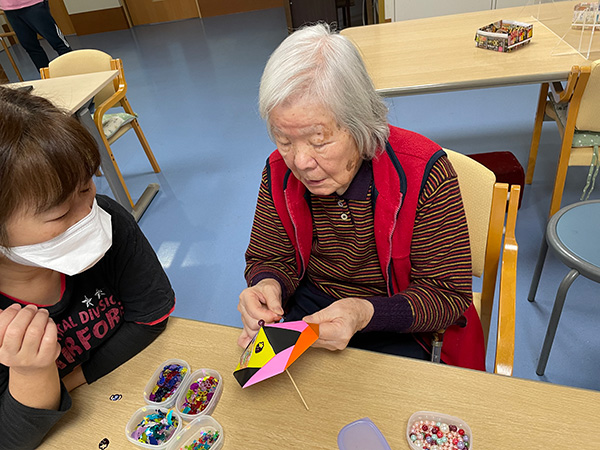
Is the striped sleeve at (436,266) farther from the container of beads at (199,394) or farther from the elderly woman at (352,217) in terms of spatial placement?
the container of beads at (199,394)

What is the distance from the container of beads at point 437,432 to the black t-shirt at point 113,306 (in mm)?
609

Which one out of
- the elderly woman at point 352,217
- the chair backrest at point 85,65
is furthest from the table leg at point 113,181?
the elderly woman at point 352,217

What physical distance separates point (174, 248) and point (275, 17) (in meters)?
5.80

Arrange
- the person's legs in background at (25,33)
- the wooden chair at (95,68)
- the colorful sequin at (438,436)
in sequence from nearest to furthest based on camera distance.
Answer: the colorful sequin at (438,436), the wooden chair at (95,68), the person's legs in background at (25,33)

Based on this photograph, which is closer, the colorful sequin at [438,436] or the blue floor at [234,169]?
the colorful sequin at [438,436]

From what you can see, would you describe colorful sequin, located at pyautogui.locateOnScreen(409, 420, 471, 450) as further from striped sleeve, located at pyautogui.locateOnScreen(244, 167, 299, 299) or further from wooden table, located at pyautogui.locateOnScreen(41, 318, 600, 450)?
striped sleeve, located at pyautogui.locateOnScreen(244, 167, 299, 299)

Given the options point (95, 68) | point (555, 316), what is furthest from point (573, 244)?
point (95, 68)

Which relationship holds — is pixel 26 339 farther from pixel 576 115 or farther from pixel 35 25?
pixel 35 25

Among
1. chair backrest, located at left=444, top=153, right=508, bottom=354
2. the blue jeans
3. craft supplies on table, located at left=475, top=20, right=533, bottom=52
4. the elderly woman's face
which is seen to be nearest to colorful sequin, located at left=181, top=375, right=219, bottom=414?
the elderly woman's face

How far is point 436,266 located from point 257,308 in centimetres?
47

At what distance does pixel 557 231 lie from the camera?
4.90ft

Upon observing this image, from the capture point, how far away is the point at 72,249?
814 mm

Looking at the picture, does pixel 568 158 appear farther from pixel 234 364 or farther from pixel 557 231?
pixel 234 364

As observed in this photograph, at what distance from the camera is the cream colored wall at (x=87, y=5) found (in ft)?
25.8
